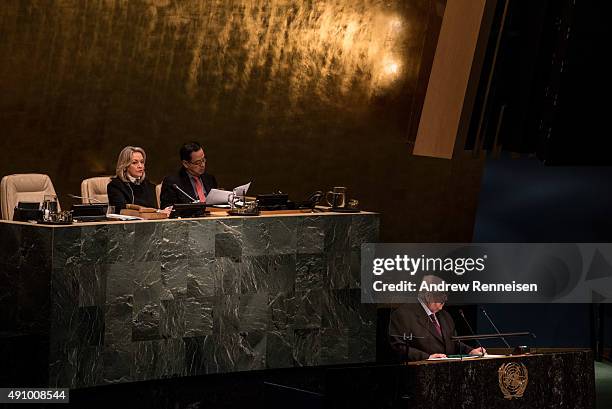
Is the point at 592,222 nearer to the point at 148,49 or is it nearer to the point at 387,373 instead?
the point at 148,49

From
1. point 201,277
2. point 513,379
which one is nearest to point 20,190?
point 201,277

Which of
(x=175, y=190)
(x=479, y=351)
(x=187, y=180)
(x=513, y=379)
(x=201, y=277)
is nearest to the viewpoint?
(x=513, y=379)

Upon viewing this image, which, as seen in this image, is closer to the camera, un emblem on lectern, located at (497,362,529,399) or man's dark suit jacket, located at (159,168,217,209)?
un emblem on lectern, located at (497,362,529,399)

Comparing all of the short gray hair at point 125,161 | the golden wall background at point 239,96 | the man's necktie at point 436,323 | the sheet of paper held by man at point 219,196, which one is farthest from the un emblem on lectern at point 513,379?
the golden wall background at point 239,96

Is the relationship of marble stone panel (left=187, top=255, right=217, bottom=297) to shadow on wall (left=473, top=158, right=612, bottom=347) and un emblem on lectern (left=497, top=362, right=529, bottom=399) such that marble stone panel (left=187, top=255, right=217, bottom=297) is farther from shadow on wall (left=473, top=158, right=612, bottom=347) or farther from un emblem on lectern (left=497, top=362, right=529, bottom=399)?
shadow on wall (left=473, top=158, right=612, bottom=347)

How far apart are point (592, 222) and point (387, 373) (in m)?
4.17

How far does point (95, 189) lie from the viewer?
22.0 ft

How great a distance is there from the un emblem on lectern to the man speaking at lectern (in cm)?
70

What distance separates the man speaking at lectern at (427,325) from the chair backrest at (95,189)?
2.19 metres

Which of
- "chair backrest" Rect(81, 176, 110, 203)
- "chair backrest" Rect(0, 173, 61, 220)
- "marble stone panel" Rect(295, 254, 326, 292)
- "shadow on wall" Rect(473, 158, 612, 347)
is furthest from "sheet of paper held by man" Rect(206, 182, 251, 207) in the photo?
"shadow on wall" Rect(473, 158, 612, 347)

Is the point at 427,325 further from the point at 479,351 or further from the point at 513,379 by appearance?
the point at 513,379
